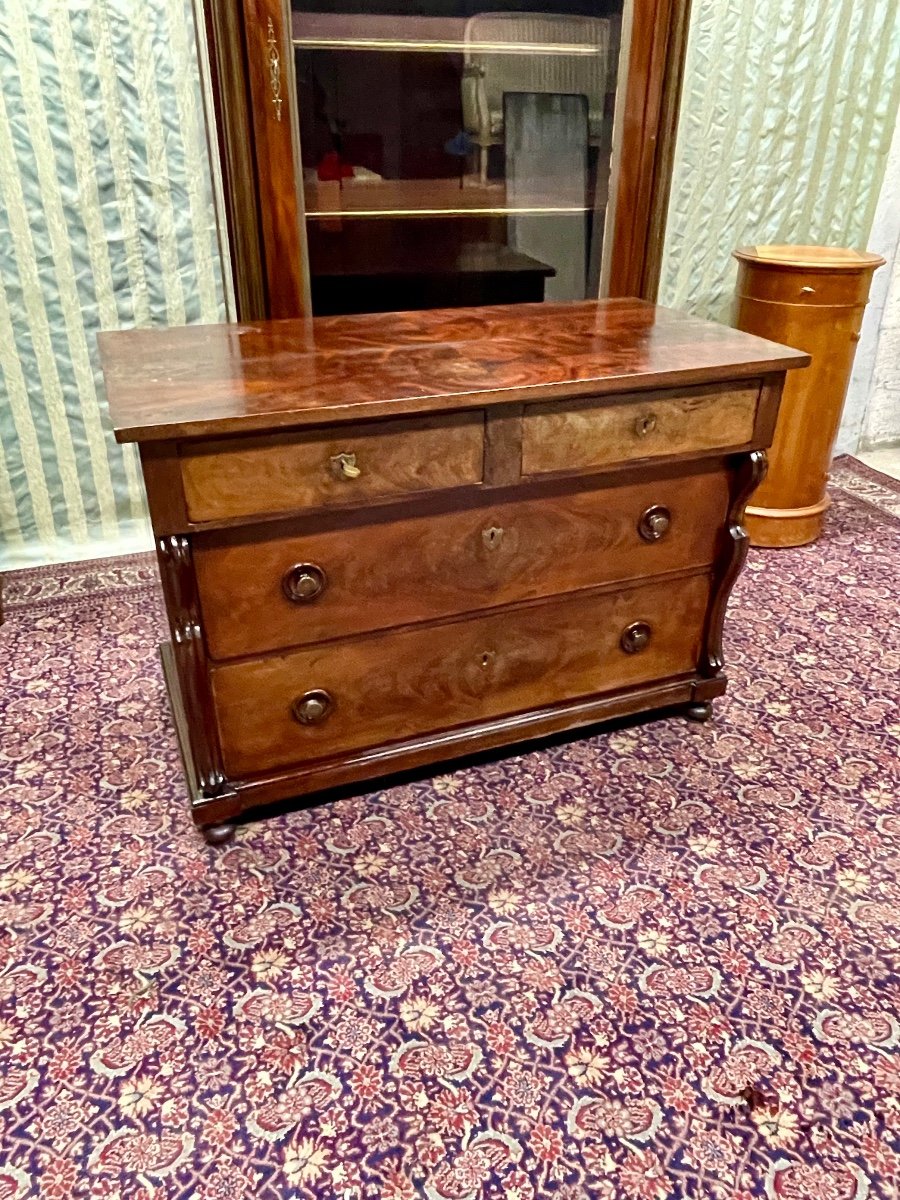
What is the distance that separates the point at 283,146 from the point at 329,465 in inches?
35.9

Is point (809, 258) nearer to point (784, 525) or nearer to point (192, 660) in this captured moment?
point (784, 525)

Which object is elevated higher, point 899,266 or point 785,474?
point 899,266

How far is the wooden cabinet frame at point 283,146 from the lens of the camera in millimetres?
1773

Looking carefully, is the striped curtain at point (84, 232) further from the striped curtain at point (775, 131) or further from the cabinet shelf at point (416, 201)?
the striped curtain at point (775, 131)

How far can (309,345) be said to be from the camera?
1.66 metres

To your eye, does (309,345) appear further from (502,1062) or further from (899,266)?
(899,266)

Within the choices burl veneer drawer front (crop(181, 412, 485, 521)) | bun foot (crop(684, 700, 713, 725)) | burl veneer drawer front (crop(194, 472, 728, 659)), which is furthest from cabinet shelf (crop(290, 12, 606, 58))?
bun foot (crop(684, 700, 713, 725))

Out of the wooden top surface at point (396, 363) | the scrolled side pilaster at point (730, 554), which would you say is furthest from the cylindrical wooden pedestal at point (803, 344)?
the scrolled side pilaster at point (730, 554)

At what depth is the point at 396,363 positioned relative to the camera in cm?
155

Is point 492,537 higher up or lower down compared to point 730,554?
higher up

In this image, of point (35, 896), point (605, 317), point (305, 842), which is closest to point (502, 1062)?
point (305, 842)

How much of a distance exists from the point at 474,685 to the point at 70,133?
1.66 metres

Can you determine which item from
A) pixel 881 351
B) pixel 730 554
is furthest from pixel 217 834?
pixel 881 351

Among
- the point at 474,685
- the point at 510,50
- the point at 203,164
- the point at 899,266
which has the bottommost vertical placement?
the point at 474,685
